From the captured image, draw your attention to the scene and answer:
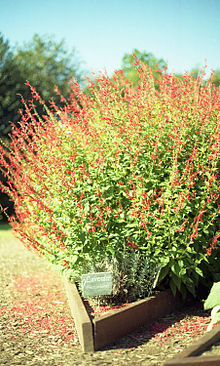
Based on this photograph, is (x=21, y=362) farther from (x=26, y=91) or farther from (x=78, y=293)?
(x=26, y=91)

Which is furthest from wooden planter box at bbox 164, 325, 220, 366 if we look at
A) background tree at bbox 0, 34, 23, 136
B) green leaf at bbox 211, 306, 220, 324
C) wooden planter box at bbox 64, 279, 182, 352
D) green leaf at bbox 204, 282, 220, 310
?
background tree at bbox 0, 34, 23, 136

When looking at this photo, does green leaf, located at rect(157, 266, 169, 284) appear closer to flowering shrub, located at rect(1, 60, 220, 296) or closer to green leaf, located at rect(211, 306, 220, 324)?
flowering shrub, located at rect(1, 60, 220, 296)

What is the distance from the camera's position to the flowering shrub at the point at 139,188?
3.86 m

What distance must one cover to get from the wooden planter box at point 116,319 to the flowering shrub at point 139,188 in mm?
220

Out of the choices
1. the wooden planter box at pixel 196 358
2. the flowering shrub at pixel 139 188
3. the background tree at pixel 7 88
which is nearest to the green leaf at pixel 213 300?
the flowering shrub at pixel 139 188

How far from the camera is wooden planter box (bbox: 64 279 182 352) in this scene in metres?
3.28

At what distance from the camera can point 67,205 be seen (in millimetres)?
4059

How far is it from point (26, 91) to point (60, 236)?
54.5 ft

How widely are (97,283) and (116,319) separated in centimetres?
38

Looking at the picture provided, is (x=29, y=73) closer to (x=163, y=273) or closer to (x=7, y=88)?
(x=7, y=88)

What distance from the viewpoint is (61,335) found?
148 inches

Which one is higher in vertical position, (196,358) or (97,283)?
(97,283)

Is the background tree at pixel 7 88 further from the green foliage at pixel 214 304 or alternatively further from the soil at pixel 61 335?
the green foliage at pixel 214 304

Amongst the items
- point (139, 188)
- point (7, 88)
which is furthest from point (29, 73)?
point (139, 188)
